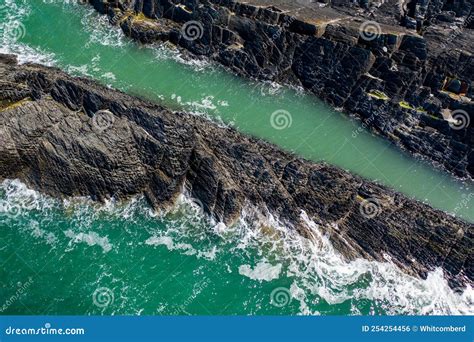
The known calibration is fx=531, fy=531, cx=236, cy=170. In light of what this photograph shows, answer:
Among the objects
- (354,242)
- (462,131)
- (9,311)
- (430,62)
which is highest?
(430,62)

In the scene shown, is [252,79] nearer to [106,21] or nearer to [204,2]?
[204,2]

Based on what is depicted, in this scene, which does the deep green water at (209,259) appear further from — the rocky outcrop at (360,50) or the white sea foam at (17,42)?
the white sea foam at (17,42)

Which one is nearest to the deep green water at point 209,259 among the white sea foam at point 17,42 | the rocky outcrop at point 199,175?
the rocky outcrop at point 199,175

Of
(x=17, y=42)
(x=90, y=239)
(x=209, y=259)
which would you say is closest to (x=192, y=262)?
(x=209, y=259)

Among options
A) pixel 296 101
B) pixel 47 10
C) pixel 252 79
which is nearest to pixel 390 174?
pixel 296 101

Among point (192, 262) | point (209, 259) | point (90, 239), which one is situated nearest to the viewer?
point (192, 262)

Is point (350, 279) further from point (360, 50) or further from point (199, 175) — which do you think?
point (360, 50)

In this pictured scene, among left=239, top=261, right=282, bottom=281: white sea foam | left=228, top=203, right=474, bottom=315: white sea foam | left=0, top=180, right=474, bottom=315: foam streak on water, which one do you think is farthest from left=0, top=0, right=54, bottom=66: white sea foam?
left=239, top=261, right=282, bottom=281: white sea foam
